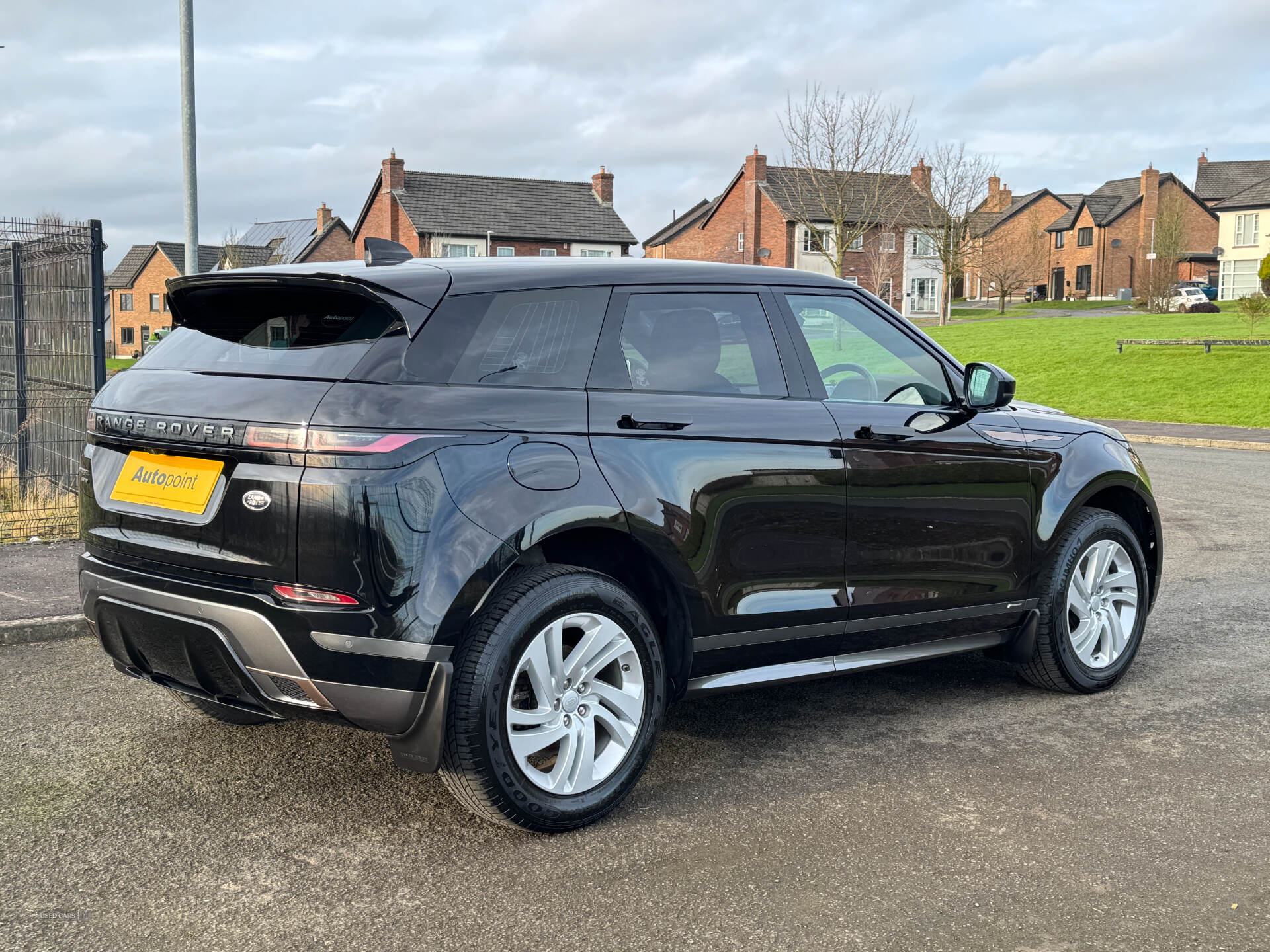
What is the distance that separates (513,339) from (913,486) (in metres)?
1.79

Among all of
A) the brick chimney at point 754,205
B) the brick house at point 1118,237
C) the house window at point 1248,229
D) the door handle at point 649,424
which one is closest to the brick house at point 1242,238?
the house window at point 1248,229

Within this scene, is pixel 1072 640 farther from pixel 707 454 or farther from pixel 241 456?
pixel 241 456

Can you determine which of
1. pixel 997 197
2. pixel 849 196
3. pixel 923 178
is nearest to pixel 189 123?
pixel 849 196

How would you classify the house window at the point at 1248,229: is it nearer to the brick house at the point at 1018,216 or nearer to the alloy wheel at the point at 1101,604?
the brick house at the point at 1018,216

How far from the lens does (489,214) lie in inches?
2847

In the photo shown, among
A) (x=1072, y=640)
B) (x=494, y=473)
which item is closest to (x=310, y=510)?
(x=494, y=473)

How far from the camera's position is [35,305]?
36.6ft

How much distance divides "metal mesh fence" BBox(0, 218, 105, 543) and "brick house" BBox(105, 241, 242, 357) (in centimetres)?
7853

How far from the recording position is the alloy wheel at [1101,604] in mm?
5555

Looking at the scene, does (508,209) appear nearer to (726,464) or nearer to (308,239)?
(308,239)

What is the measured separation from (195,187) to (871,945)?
29.8 feet

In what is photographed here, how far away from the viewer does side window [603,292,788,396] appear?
4.23 metres

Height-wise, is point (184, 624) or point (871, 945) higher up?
point (184, 624)

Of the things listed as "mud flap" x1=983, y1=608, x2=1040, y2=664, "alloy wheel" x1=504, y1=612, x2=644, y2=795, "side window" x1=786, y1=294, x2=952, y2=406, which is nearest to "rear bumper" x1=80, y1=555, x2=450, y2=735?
"alloy wheel" x1=504, y1=612, x2=644, y2=795
